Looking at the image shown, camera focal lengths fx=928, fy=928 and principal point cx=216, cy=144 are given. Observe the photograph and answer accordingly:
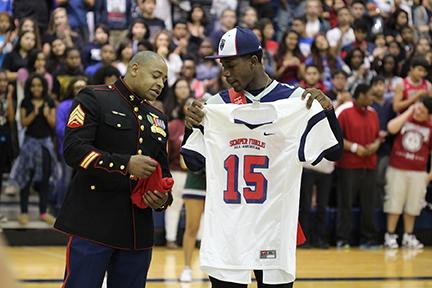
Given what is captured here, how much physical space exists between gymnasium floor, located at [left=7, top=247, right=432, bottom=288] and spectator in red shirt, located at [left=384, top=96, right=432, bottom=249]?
1.51ft

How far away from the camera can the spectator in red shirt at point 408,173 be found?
12695 mm

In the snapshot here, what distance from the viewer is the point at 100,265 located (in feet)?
15.6

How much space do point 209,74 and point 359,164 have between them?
2.66 m

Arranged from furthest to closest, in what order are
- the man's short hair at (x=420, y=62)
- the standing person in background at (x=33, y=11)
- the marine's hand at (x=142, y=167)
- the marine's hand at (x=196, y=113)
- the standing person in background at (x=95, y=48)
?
the standing person in background at (x=33, y=11) < the standing person in background at (x=95, y=48) < the man's short hair at (x=420, y=62) < the marine's hand at (x=196, y=113) < the marine's hand at (x=142, y=167)

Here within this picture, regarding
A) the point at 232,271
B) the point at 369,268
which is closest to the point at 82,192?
the point at 232,271

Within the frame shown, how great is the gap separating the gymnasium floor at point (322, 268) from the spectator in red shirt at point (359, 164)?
40 cm

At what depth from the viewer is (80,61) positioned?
511 inches

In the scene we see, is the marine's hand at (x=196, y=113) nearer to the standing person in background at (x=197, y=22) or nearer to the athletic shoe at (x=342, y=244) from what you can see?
the athletic shoe at (x=342, y=244)

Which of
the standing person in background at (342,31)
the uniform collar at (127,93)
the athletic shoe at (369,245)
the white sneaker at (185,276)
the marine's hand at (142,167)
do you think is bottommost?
the athletic shoe at (369,245)

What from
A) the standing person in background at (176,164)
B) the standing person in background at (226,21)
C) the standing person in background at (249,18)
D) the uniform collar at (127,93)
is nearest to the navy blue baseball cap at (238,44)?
the uniform collar at (127,93)

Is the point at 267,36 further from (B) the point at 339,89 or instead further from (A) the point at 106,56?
(A) the point at 106,56

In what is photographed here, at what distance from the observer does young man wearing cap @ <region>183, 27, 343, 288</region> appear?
4.62 m

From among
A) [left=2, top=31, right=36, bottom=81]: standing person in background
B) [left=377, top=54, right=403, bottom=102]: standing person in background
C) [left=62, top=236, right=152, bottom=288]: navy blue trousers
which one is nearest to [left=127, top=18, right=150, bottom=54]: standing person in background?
[left=2, top=31, right=36, bottom=81]: standing person in background

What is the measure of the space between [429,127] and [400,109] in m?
0.55
